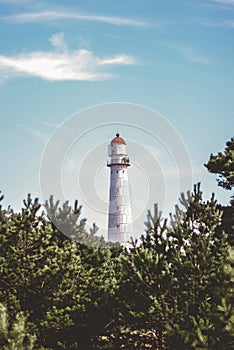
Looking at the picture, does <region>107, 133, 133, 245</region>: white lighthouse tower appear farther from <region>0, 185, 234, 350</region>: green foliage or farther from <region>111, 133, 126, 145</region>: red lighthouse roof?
<region>0, 185, 234, 350</region>: green foliage

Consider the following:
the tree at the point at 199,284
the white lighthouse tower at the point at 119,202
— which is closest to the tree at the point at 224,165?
the tree at the point at 199,284

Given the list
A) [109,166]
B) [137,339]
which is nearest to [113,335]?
[137,339]

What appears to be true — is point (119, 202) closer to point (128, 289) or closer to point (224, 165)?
point (224, 165)

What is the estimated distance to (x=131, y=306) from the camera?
76.3ft

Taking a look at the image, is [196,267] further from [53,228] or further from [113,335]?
[53,228]

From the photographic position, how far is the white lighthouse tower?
188 ft

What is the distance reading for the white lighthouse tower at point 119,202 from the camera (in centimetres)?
5741

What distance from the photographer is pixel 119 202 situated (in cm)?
5800

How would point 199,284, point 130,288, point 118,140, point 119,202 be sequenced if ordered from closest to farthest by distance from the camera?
1. point 199,284
2. point 130,288
3. point 119,202
4. point 118,140

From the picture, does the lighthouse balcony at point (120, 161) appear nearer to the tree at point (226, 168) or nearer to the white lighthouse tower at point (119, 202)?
the white lighthouse tower at point (119, 202)

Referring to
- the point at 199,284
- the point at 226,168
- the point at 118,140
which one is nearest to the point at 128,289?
the point at 199,284

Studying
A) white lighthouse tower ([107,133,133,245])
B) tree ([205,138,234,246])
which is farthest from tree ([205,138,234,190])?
white lighthouse tower ([107,133,133,245])

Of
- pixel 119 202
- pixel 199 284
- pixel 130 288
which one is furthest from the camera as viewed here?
pixel 119 202

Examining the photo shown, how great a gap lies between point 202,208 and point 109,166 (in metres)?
36.6
